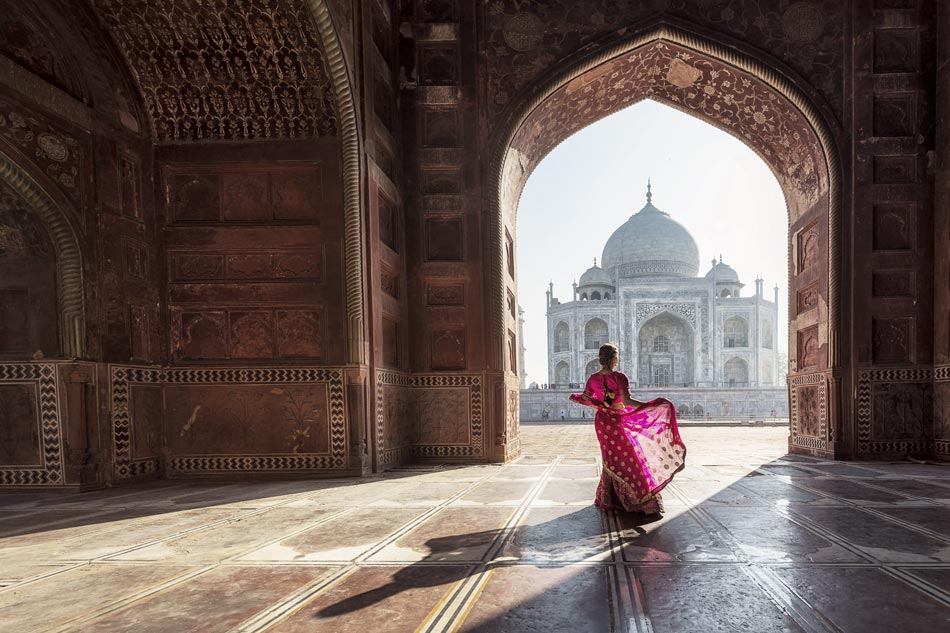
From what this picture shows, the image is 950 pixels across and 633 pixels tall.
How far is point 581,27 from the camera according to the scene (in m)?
7.25

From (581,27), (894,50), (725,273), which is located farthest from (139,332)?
(725,273)

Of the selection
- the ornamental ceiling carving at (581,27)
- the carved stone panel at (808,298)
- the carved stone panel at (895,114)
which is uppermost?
the ornamental ceiling carving at (581,27)

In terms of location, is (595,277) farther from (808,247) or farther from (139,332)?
(139,332)

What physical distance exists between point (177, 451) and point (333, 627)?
4725mm

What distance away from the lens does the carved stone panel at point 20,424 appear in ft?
16.5

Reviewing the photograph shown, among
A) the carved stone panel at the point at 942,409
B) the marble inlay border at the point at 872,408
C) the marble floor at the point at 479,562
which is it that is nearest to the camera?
the marble floor at the point at 479,562

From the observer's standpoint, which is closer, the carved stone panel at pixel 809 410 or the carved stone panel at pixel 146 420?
the carved stone panel at pixel 146 420

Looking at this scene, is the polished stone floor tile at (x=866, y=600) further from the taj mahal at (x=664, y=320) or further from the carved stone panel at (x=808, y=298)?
the taj mahal at (x=664, y=320)

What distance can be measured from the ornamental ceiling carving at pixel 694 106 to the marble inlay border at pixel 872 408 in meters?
2.48

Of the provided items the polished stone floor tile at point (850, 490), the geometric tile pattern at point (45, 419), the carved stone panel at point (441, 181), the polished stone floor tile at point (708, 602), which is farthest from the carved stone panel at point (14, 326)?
the polished stone floor tile at point (850, 490)

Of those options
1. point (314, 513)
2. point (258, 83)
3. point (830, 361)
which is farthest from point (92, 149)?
point (830, 361)

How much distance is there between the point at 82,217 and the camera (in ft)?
16.9

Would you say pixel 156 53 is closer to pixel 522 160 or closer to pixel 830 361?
pixel 522 160

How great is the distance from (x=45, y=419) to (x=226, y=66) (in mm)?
3867
